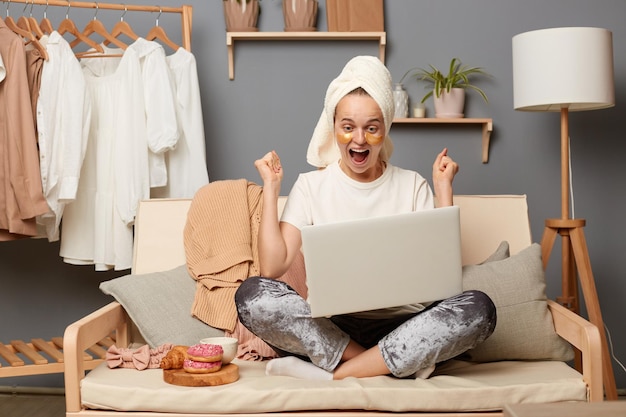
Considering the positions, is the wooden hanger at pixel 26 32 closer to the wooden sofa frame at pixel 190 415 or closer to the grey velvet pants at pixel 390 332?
the wooden sofa frame at pixel 190 415

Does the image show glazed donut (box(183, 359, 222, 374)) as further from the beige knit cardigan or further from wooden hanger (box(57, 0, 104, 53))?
wooden hanger (box(57, 0, 104, 53))

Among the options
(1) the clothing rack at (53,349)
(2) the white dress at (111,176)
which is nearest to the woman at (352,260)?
(1) the clothing rack at (53,349)

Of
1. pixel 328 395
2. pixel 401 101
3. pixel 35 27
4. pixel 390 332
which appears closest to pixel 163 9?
pixel 35 27

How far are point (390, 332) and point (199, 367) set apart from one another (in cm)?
48

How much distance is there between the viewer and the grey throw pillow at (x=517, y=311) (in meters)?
2.20

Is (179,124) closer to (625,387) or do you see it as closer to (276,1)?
(276,1)

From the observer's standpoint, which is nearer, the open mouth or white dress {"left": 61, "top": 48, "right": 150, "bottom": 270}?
the open mouth

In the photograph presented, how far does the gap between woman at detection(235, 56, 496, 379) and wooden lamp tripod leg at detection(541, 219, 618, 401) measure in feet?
2.51

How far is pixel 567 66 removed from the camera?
2.81m

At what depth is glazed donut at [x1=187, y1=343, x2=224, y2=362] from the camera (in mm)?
1941

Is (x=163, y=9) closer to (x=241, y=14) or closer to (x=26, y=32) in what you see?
(x=241, y=14)

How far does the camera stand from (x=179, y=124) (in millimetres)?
3127

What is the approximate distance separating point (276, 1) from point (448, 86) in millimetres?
793

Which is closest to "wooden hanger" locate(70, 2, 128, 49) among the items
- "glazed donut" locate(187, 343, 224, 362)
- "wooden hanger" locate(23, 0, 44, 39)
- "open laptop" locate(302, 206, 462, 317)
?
"wooden hanger" locate(23, 0, 44, 39)
